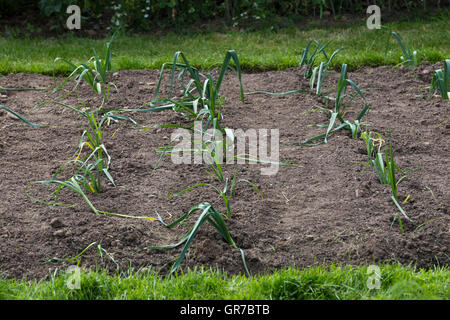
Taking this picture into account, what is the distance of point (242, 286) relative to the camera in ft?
7.69

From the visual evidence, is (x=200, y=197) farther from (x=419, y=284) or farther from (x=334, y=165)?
(x=419, y=284)

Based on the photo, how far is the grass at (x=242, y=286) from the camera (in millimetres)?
2297

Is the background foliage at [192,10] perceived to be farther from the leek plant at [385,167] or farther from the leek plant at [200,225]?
the leek plant at [200,225]

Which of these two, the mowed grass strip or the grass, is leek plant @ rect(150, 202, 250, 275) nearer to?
the grass

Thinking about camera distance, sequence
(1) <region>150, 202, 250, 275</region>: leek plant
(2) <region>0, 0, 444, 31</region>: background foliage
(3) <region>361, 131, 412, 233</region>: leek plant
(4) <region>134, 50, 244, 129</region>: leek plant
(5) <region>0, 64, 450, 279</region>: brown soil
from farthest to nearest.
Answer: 1. (2) <region>0, 0, 444, 31</region>: background foliage
2. (4) <region>134, 50, 244, 129</region>: leek plant
3. (3) <region>361, 131, 412, 233</region>: leek plant
4. (5) <region>0, 64, 450, 279</region>: brown soil
5. (1) <region>150, 202, 250, 275</region>: leek plant

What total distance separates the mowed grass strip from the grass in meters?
2.89

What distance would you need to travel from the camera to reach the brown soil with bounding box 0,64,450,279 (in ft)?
8.71

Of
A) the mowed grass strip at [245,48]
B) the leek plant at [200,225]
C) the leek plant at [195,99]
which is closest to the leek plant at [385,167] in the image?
the leek plant at [200,225]

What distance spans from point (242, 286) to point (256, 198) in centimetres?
83

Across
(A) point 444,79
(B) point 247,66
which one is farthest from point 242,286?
(B) point 247,66

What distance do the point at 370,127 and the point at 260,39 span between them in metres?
2.83

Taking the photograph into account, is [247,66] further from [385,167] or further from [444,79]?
[385,167]

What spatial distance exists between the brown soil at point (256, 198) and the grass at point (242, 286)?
151mm

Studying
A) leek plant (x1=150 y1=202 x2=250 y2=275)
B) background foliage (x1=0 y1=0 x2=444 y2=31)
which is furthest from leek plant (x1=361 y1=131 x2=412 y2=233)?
background foliage (x1=0 y1=0 x2=444 y2=31)
